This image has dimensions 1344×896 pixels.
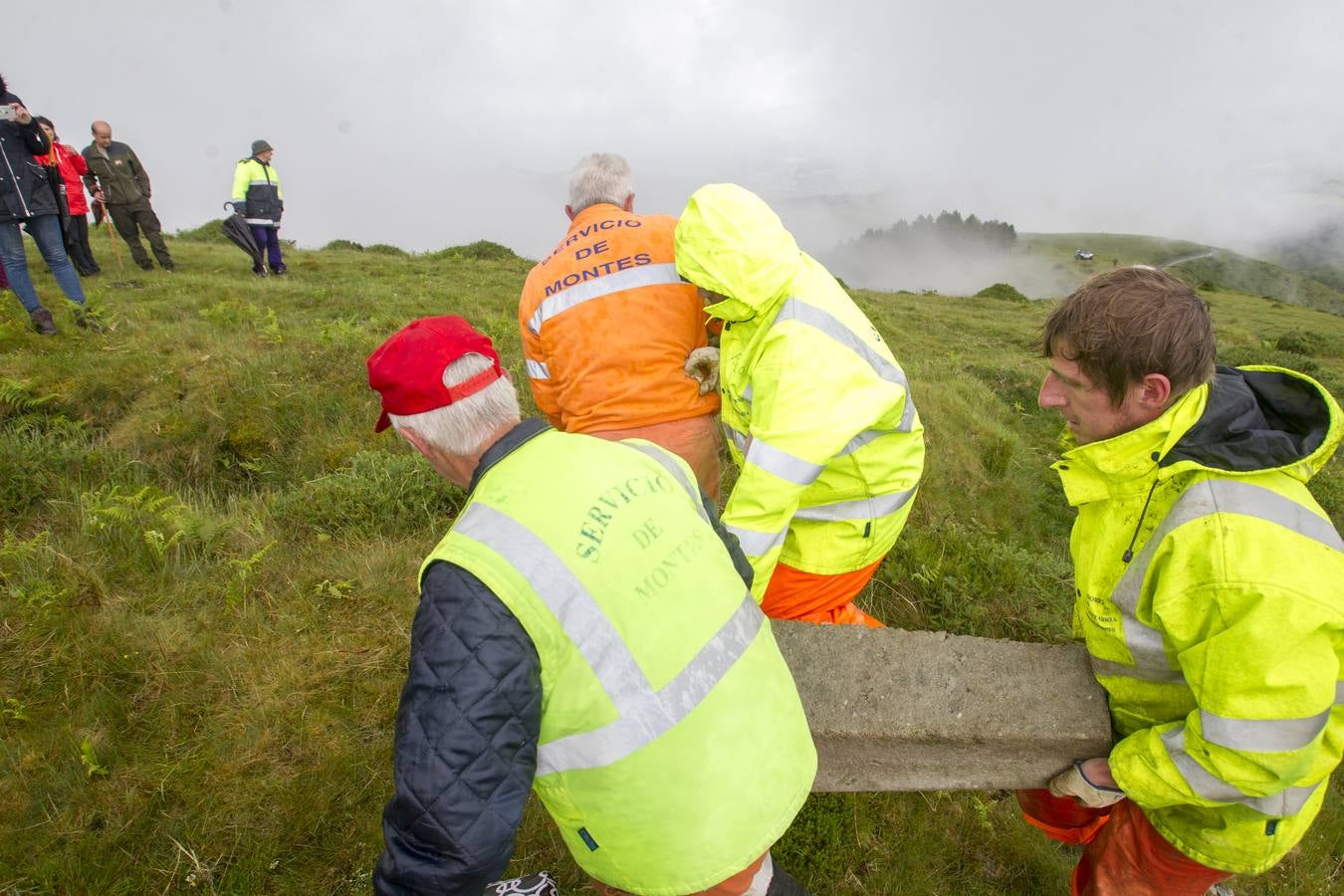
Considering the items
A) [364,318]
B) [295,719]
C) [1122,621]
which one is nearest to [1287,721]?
[1122,621]

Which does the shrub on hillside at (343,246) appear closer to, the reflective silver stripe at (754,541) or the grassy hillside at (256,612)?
the grassy hillside at (256,612)

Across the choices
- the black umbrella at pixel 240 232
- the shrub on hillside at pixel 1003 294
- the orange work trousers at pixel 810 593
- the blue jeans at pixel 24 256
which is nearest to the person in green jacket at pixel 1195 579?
the orange work trousers at pixel 810 593

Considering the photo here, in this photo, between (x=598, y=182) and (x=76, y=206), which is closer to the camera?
(x=598, y=182)

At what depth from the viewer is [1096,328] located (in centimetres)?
194

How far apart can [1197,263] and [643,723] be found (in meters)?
125

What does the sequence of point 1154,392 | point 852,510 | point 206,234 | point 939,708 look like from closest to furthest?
1. point 1154,392
2. point 939,708
3. point 852,510
4. point 206,234

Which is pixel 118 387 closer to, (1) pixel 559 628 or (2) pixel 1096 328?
(1) pixel 559 628

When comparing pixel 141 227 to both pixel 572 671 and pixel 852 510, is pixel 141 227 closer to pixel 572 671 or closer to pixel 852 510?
pixel 852 510

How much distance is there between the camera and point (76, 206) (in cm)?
1034

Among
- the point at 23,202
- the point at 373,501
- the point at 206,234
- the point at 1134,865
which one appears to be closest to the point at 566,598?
the point at 1134,865

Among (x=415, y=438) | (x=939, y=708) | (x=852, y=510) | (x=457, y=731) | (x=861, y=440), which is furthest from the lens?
(x=852, y=510)

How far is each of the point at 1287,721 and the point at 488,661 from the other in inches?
77.2

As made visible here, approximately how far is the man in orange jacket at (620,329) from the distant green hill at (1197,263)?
A: 67903 millimetres

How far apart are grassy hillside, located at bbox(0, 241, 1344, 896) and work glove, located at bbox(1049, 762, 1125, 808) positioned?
11.8 inches
